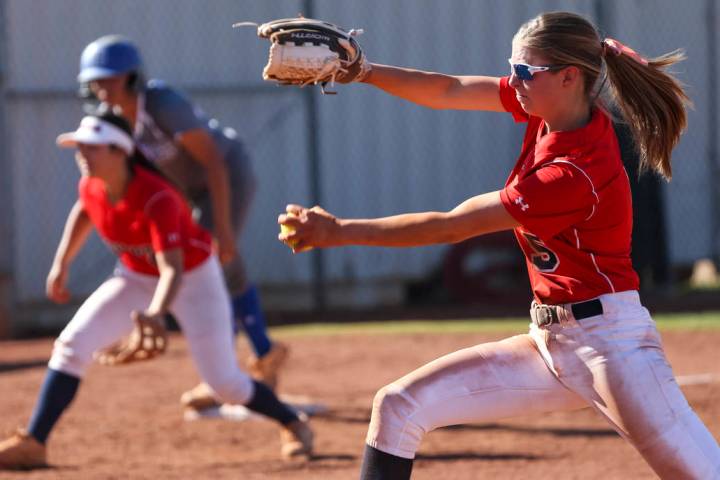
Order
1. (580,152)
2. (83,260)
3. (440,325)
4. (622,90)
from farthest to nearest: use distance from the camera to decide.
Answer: (83,260)
(440,325)
(622,90)
(580,152)

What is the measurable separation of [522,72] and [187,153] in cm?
364

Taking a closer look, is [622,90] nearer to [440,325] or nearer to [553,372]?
[553,372]

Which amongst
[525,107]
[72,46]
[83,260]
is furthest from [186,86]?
[525,107]

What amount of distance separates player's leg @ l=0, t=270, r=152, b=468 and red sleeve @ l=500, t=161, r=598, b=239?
2.89 m

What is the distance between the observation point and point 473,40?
481 inches

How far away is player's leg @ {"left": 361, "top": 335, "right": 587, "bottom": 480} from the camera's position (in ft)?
12.1

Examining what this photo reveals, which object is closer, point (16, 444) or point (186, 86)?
point (16, 444)

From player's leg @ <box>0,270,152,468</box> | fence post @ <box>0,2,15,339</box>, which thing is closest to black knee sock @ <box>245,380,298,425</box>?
player's leg @ <box>0,270,152,468</box>

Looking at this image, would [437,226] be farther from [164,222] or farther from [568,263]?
[164,222]

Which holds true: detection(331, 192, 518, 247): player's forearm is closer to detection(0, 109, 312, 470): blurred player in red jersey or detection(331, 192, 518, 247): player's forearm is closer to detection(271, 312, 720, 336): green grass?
detection(0, 109, 312, 470): blurred player in red jersey

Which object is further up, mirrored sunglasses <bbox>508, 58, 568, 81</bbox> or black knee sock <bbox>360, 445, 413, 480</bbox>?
mirrored sunglasses <bbox>508, 58, 568, 81</bbox>

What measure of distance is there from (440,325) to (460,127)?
2444 mm

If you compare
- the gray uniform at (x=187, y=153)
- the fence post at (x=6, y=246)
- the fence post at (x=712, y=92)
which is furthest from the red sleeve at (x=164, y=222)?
the fence post at (x=712, y=92)

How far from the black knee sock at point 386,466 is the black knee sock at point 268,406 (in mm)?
2417
